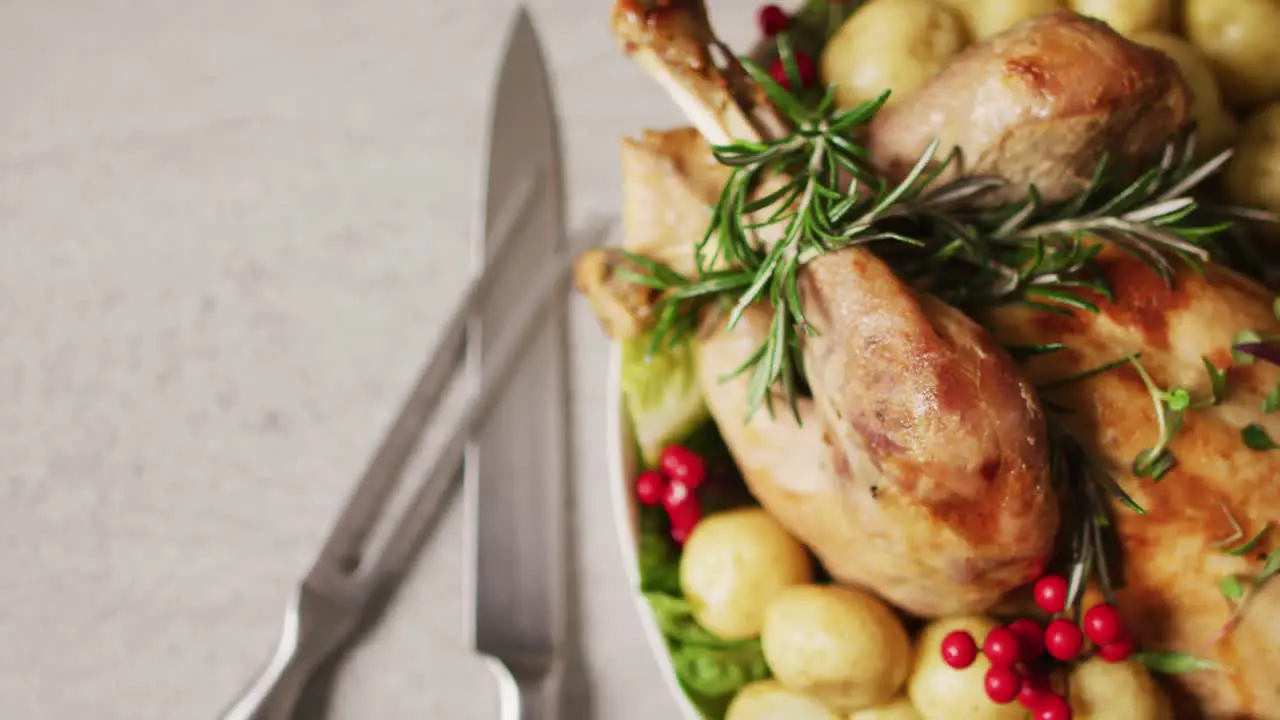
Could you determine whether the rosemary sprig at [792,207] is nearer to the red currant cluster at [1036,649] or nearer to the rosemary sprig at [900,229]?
the rosemary sprig at [900,229]

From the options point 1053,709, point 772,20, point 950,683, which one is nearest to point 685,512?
point 950,683

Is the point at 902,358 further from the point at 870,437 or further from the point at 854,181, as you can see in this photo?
the point at 854,181

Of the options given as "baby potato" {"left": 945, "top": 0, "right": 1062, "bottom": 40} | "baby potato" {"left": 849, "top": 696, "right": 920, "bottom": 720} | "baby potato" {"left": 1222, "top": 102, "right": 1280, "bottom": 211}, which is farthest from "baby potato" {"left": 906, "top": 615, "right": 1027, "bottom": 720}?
"baby potato" {"left": 945, "top": 0, "right": 1062, "bottom": 40}

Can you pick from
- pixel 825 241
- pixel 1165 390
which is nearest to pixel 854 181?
pixel 825 241

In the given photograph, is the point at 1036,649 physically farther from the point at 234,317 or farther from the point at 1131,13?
the point at 234,317

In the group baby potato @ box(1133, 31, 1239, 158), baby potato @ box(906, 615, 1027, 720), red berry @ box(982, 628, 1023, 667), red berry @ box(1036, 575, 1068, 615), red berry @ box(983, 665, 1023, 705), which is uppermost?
baby potato @ box(1133, 31, 1239, 158)

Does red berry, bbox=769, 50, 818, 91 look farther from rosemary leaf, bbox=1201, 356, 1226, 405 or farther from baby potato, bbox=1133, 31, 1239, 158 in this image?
rosemary leaf, bbox=1201, 356, 1226, 405
